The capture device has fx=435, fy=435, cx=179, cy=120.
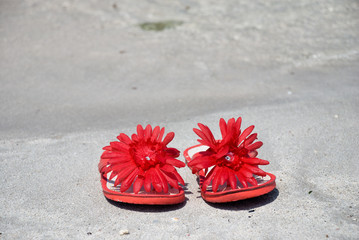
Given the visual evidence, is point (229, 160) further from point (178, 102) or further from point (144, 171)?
point (178, 102)

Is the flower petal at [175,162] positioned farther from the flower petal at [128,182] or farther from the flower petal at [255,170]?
the flower petal at [255,170]

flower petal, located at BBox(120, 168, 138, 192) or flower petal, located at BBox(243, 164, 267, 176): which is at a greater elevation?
flower petal, located at BBox(243, 164, 267, 176)

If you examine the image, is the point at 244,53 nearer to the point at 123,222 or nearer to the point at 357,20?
the point at 357,20

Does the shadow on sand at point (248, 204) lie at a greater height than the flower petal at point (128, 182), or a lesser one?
lesser

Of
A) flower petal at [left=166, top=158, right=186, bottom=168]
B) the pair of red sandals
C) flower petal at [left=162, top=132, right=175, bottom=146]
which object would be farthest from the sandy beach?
flower petal at [left=162, top=132, right=175, bottom=146]

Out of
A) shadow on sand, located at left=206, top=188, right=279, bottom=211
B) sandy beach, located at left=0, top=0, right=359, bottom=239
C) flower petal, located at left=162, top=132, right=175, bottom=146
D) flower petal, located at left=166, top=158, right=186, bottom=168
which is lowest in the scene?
sandy beach, located at left=0, top=0, right=359, bottom=239

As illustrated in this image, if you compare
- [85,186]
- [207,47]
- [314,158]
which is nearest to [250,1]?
[207,47]

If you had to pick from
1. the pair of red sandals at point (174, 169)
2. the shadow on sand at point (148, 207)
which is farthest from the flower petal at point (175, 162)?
the shadow on sand at point (148, 207)

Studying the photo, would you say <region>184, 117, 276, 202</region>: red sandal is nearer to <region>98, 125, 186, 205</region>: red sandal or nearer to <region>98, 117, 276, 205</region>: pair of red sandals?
<region>98, 117, 276, 205</region>: pair of red sandals
